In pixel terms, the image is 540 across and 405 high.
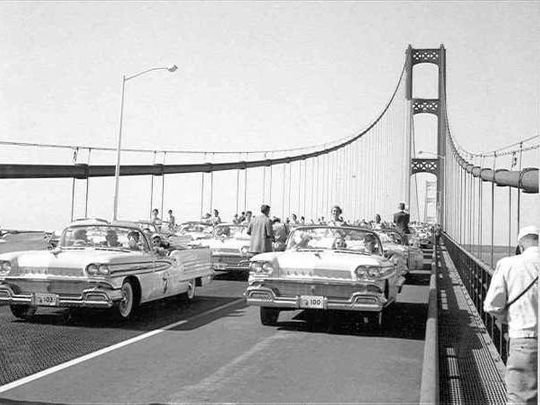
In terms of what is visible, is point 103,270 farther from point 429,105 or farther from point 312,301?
point 429,105

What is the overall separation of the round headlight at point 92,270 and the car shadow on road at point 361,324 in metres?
2.39

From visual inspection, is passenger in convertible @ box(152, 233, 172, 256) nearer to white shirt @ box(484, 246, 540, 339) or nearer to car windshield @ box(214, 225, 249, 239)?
car windshield @ box(214, 225, 249, 239)

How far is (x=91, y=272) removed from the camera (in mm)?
9531

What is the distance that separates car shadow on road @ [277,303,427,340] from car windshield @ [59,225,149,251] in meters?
2.37

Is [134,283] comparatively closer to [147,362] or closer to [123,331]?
→ [123,331]

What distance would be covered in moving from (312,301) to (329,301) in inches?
8.1

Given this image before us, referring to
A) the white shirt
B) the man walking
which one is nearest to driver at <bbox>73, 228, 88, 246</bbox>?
the man walking

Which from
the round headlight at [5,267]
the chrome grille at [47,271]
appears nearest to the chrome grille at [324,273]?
the chrome grille at [47,271]

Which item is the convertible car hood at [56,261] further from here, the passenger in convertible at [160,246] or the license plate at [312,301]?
the license plate at [312,301]

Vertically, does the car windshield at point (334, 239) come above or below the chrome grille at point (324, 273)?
above

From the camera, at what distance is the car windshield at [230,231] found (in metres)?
18.4

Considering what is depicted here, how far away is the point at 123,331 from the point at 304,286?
222 cm

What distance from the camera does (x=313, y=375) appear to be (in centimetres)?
671

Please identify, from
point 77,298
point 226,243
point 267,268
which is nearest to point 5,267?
point 77,298
